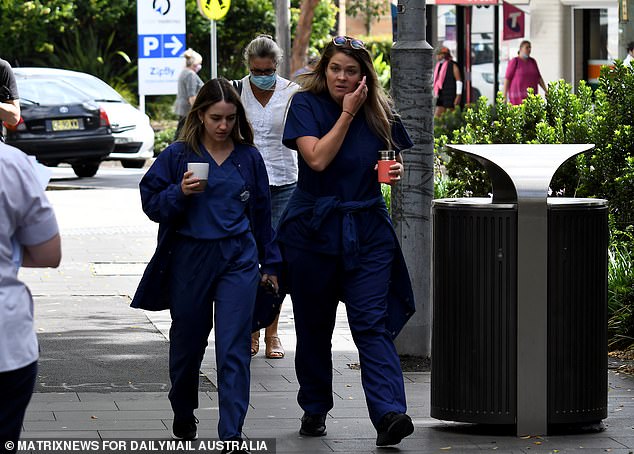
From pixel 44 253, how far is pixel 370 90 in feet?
8.32

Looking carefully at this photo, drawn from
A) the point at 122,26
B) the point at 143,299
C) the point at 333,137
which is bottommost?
the point at 143,299

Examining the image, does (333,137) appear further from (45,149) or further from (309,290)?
(45,149)

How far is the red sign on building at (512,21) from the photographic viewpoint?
26375 millimetres

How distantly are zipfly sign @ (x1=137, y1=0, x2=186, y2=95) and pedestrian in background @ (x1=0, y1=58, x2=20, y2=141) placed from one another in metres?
16.8

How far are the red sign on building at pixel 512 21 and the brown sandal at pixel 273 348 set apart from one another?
60.5 feet

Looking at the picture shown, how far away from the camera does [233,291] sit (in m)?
6.10

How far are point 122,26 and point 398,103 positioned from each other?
2699cm

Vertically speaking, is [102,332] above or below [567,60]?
below

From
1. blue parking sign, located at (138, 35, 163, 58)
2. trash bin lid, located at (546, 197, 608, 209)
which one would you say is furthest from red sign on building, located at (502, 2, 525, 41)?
trash bin lid, located at (546, 197, 608, 209)

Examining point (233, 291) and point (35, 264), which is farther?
point (233, 291)

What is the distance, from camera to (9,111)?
938cm

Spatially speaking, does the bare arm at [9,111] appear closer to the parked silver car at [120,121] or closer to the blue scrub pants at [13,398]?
the blue scrub pants at [13,398]

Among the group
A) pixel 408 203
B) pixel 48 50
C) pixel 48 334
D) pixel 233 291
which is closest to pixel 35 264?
pixel 233 291

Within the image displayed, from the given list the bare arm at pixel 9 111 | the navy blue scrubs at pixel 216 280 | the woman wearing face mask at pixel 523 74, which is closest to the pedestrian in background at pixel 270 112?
the bare arm at pixel 9 111
